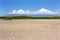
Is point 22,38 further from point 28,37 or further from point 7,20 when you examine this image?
point 7,20

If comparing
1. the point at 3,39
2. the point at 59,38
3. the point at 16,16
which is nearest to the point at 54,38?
the point at 59,38

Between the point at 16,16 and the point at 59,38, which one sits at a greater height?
the point at 16,16

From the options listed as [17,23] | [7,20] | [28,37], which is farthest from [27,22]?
[28,37]

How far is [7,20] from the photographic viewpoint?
4863 millimetres

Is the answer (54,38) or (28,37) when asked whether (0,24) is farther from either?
(54,38)

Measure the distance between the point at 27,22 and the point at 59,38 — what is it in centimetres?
178

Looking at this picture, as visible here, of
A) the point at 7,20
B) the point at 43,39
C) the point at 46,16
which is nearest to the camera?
the point at 43,39

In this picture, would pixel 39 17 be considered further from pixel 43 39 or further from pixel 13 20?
pixel 43 39

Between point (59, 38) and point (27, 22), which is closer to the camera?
point (59, 38)

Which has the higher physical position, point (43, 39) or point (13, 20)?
point (13, 20)

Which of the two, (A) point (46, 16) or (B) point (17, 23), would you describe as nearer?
(A) point (46, 16)

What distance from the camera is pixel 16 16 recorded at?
4.62 metres

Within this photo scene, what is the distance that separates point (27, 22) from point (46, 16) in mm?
795

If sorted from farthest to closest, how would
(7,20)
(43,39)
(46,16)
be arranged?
(7,20) < (46,16) < (43,39)
